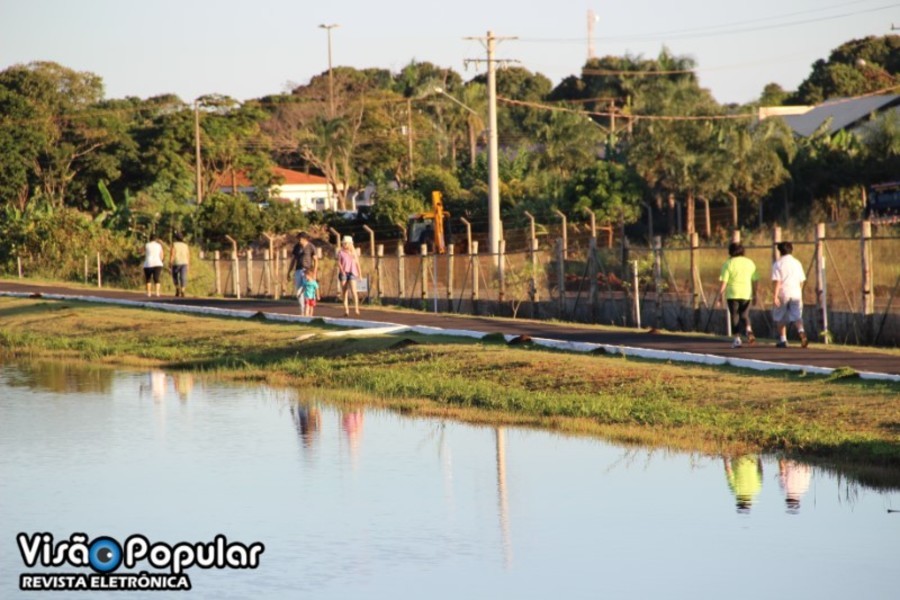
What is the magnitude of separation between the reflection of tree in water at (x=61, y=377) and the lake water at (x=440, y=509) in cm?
497

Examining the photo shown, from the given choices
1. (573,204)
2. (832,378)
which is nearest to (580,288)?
(832,378)

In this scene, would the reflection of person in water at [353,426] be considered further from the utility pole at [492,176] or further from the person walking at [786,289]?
the utility pole at [492,176]

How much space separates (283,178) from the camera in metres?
98.6

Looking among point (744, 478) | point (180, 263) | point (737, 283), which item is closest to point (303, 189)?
point (180, 263)

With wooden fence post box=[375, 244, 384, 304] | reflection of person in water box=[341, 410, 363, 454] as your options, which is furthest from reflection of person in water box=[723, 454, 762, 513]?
wooden fence post box=[375, 244, 384, 304]

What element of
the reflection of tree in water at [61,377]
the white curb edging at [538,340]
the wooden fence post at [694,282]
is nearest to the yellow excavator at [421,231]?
the white curb edging at [538,340]

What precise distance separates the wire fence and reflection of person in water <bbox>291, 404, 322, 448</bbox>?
8549mm

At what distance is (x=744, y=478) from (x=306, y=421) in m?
6.99

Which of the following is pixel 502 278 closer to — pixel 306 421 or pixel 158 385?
pixel 158 385

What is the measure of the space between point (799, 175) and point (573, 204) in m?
9.07

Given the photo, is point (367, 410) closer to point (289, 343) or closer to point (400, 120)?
point (289, 343)

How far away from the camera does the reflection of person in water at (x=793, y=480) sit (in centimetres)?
1373

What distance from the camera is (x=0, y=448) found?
18.1 meters

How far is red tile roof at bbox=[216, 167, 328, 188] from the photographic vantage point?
95988 mm
